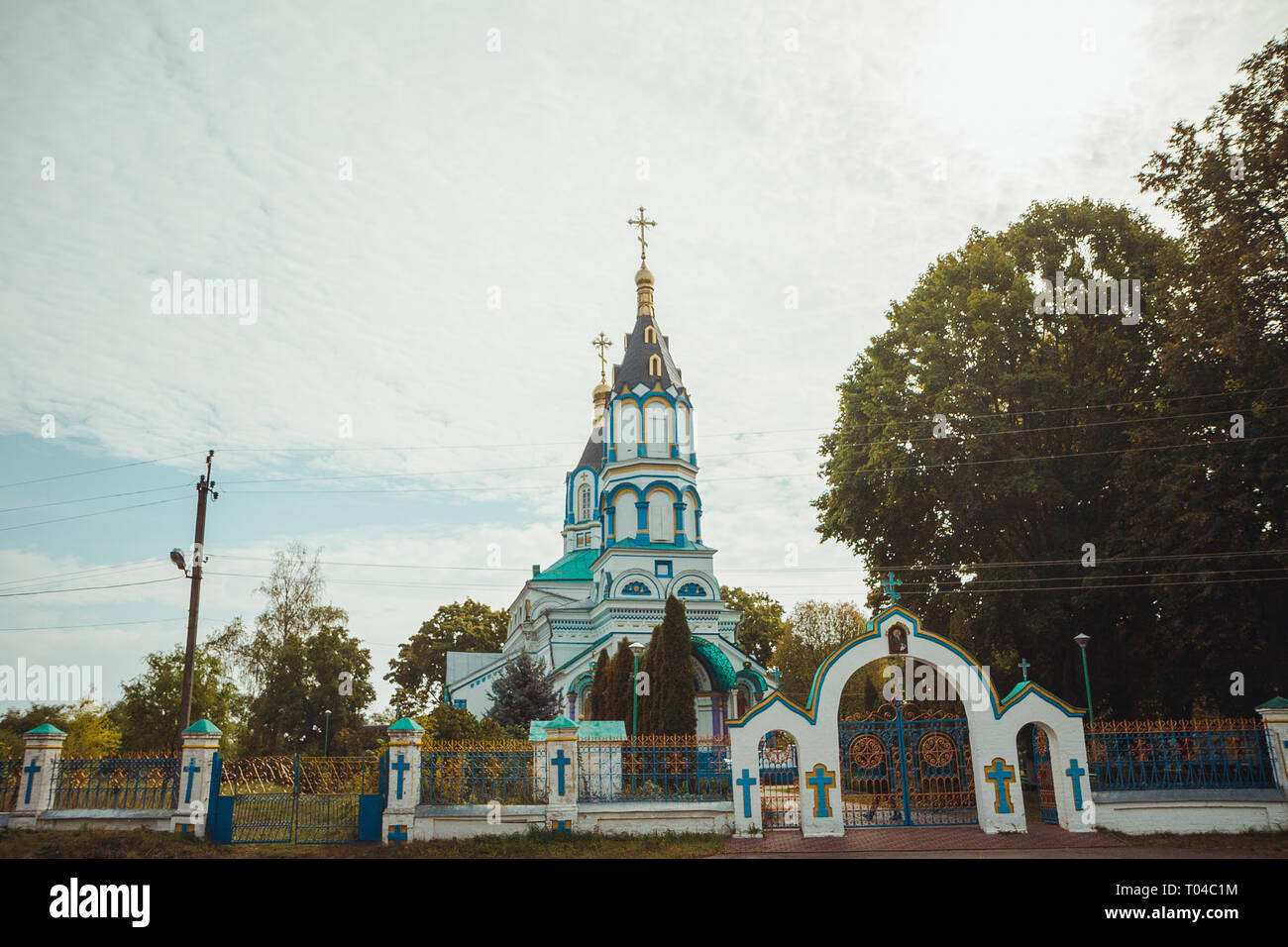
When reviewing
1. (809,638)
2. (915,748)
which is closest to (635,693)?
(915,748)

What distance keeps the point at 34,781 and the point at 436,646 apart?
38342 mm

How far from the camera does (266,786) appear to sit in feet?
45.1

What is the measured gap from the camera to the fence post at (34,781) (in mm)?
13286

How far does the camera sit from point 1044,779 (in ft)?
48.3

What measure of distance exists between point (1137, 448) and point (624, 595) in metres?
17.8

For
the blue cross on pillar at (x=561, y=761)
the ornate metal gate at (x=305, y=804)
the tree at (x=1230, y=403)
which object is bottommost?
the ornate metal gate at (x=305, y=804)

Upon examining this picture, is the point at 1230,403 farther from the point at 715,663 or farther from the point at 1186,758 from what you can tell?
the point at 715,663

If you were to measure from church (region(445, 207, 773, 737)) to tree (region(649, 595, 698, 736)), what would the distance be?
897 cm

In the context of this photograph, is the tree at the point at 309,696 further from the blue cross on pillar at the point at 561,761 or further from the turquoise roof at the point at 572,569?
the blue cross on pillar at the point at 561,761

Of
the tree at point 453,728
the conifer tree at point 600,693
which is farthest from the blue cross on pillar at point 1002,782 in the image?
the conifer tree at point 600,693

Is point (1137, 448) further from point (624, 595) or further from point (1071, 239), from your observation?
point (624, 595)

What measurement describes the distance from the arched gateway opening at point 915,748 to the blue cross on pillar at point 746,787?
0.01 metres

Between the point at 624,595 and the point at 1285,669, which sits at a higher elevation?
the point at 624,595

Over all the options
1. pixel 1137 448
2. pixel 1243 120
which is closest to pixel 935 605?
pixel 1137 448
